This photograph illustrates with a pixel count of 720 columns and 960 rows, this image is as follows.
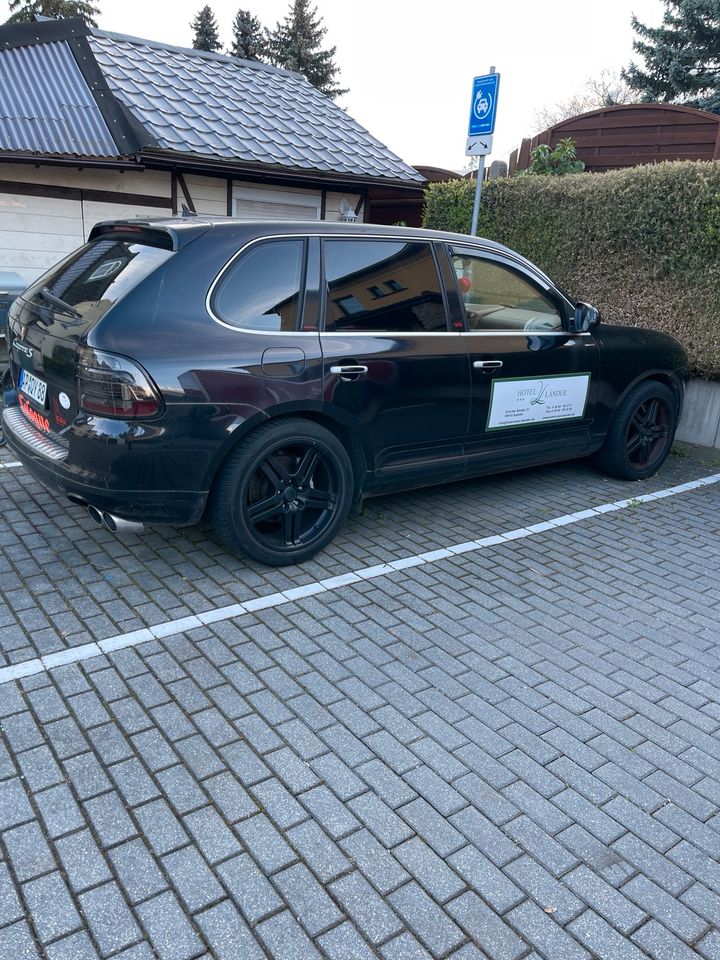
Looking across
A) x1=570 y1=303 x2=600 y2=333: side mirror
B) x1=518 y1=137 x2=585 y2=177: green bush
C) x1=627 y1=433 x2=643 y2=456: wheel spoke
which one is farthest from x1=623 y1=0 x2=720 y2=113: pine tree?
x1=570 y1=303 x2=600 y2=333: side mirror

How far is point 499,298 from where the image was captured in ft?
16.0

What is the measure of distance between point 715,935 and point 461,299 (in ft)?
11.4

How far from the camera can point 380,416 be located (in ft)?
13.9

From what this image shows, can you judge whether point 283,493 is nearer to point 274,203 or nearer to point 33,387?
point 33,387

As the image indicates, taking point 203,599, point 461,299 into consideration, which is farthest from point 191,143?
point 203,599

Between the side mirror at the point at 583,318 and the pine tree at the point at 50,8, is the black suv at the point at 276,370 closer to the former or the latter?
the side mirror at the point at 583,318

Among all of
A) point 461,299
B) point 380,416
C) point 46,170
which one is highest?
point 46,170

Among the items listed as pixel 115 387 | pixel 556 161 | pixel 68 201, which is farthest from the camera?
pixel 556 161

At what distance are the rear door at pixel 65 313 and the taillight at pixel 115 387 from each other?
115mm

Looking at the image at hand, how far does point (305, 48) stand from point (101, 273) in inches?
1328

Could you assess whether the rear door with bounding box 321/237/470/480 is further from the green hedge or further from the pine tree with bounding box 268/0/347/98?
the pine tree with bounding box 268/0/347/98

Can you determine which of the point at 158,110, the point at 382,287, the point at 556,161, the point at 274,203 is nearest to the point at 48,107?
the point at 158,110

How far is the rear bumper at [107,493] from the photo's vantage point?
3.50 m

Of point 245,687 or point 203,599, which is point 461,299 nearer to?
point 203,599
